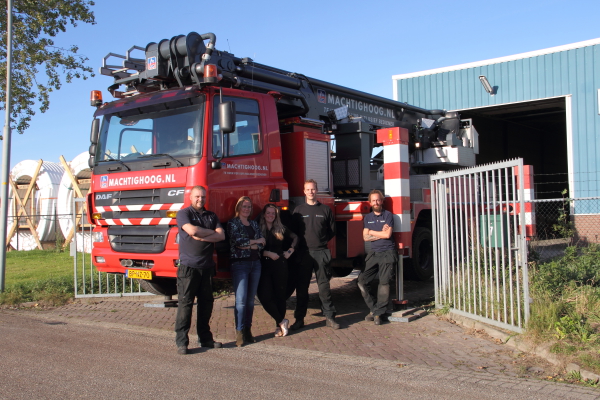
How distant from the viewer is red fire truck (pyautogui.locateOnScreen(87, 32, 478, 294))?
22.7 ft

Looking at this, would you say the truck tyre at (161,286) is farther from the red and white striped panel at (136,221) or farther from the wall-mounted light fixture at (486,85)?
the wall-mounted light fixture at (486,85)

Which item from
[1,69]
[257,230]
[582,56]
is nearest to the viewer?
[257,230]

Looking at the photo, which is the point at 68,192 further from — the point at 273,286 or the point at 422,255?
the point at 273,286

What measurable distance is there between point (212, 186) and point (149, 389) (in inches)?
108

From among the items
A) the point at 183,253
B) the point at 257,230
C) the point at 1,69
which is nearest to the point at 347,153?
the point at 257,230

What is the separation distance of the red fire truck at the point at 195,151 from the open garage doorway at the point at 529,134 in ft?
42.4

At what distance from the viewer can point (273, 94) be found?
799cm

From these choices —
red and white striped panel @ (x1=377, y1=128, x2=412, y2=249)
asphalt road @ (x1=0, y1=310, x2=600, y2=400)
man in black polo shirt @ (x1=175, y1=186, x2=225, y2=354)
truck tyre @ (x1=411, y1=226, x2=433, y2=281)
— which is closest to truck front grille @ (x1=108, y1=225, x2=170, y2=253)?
man in black polo shirt @ (x1=175, y1=186, x2=225, y2=354)

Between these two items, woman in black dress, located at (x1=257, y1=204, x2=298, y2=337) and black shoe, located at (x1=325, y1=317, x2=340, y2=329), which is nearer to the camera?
woman in black dress, located at (x1=257, y1=204, x2=298, y2=337)

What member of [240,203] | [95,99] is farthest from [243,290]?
[95,99]

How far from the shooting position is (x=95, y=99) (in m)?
8.07

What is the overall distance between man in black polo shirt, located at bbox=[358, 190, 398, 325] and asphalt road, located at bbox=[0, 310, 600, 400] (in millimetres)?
1771

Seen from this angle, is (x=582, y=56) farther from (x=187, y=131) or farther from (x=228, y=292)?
(x=187, y=131)

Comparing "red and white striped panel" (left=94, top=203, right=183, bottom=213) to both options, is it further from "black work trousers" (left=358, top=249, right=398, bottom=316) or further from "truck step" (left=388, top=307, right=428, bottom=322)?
"truck step" (left=388, top=307, right=428, bottom=322)
